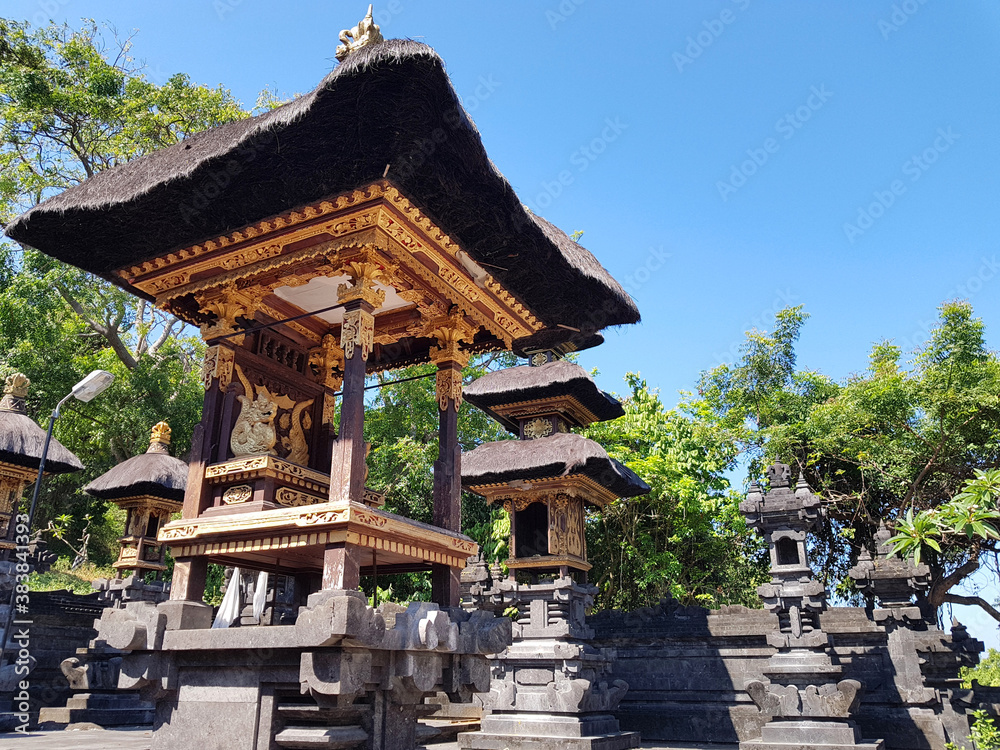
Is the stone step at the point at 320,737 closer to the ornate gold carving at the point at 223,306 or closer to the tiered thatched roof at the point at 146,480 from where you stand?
the ornate gold carving at the point at 223,306

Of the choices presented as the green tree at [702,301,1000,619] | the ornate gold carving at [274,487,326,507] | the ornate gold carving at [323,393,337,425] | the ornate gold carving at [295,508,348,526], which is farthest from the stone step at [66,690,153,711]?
the green tree at [702,301,1000,619]

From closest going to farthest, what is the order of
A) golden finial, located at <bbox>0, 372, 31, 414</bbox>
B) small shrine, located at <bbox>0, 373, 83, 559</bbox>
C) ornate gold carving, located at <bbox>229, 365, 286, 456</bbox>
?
1. ornate gold carving, located at <bbox>229, 365, 286, 456</bbox>
2. small shrine, located at <bbox>0, 373, 83, 559</bbox>
3. golden finial, located at <bbox>0, 372, 31, 414</bbox>

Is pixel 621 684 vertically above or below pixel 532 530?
below

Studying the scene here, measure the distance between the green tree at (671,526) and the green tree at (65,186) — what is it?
47.6 ft

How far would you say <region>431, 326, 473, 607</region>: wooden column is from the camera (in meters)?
6.87

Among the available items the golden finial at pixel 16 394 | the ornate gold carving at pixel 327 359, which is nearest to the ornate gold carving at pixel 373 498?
the ornate gold carving at pixel 327 359

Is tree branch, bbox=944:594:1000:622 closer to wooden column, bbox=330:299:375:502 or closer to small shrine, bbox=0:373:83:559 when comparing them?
wooden column, bbox=330:299:375:502

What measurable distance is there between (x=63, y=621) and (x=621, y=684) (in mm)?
12369

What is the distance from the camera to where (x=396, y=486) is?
23.3 meters

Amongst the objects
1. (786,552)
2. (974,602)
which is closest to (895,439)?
(974,602)

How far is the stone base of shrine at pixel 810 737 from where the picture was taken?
10.4 m

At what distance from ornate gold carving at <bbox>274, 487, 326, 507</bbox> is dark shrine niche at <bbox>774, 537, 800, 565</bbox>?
30.9 feet

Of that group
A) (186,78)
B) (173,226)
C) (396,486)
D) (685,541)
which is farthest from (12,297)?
(685,541)

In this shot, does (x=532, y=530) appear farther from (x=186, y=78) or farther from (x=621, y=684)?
(x=186, y=78)
